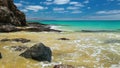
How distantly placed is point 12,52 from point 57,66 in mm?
6155

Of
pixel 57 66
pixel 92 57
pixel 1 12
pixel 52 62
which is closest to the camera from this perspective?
pixel 57 66

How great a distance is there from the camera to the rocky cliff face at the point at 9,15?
4756 centimetres

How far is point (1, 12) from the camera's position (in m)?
47.4

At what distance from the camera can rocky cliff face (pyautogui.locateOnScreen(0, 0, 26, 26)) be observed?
156 feet

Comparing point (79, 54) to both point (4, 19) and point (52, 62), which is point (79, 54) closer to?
point (52, 62)

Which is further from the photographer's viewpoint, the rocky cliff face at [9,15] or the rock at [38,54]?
the rocky cliff face at [9,15]

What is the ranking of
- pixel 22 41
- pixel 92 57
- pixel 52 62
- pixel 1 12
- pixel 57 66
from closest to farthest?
pixel 57 66, pixel 52 62, pixel 92 57, pixel 22 41, pixel 1 12

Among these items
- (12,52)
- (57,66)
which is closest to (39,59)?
(57,66)

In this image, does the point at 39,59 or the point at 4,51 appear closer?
the point at 39,59

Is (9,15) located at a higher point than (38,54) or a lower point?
higher

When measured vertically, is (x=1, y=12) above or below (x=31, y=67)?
above

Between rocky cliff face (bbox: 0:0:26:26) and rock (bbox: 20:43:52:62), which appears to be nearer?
rock (bbox: 20:43:52:62)

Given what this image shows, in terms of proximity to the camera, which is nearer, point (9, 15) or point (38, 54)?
point (38, 54)

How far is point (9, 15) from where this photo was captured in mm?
49344
